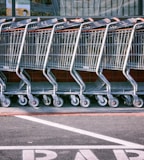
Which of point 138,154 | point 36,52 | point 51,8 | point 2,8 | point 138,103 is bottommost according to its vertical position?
point 138,103

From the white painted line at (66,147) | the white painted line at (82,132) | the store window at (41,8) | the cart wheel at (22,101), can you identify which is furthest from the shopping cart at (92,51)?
the store window at (41,8)

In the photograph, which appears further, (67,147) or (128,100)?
(128,100)

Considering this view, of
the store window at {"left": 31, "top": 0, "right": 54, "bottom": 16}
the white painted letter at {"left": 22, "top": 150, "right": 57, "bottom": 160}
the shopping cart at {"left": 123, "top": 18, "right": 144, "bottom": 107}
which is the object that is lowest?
the white painted letter at {"left": 22, "top": 150, "right": 57, "bottom": 160}

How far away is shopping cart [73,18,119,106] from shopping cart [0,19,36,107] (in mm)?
1137

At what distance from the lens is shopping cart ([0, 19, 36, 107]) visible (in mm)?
8547

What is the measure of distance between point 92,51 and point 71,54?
1.37 ft

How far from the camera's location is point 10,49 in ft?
28.3

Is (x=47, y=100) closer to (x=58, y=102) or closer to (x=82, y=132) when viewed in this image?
(x=58, y=102)

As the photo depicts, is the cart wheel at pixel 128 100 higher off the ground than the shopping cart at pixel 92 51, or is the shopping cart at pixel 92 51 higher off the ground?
the shopping cart at pixel 92 51

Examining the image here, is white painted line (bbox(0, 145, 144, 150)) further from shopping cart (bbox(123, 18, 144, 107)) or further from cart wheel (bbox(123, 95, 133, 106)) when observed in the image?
cart wheel (bbox(123, 95, 133, 106))

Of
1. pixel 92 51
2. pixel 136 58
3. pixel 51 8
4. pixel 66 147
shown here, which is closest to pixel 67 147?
pixel 66 147

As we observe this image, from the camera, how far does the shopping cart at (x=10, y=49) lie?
8547 millimetres

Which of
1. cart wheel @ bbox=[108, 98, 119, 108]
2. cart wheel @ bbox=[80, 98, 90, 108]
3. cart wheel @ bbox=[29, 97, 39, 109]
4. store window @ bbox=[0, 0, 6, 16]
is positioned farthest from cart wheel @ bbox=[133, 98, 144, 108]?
store window @ bbox=[0, 0, 6, 16]

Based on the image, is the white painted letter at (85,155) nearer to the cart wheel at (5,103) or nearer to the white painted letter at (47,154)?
the white painted letter at (47,154)
